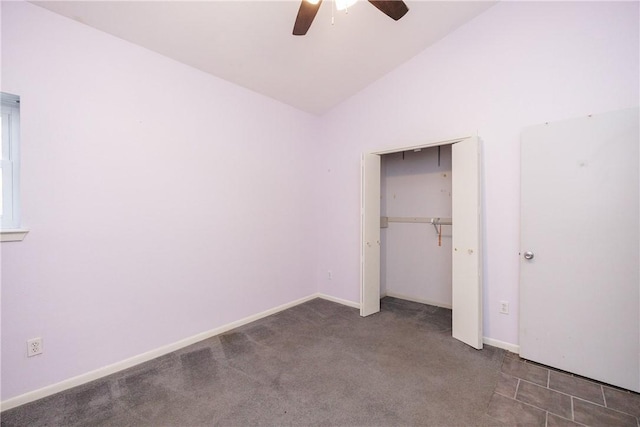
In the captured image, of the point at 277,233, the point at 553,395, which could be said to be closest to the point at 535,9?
the point at 553,395

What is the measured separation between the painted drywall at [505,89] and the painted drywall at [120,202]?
179 centimetres

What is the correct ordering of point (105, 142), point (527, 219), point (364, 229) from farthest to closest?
point (364, 229) → point (527, 219) → point (105, 142)

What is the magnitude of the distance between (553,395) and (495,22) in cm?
321

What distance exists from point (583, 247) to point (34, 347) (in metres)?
4.11

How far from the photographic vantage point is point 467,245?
2.67 m

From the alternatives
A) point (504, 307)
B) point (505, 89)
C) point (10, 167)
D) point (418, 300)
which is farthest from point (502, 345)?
point (10, 167)

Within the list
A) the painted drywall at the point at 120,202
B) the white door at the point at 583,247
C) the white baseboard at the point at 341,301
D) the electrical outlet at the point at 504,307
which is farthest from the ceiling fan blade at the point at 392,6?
the white baseboard at the point at 341,301

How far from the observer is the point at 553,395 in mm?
1914

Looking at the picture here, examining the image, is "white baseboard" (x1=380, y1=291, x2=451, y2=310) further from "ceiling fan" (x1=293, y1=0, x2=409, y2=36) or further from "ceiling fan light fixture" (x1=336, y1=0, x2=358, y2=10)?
"ceiling fan light fixture" (x1=336, y1=0, x2=358, y2=10)

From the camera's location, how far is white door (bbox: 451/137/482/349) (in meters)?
2.58

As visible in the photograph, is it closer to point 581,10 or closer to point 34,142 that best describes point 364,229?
point 581,10

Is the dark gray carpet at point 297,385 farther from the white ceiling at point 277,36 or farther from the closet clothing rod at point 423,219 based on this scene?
the white ceiling at point 277,36

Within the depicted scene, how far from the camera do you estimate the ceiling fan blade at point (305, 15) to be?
177cm

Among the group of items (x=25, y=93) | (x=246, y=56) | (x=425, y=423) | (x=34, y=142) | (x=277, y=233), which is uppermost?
(x=246, y=56)
